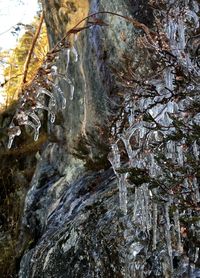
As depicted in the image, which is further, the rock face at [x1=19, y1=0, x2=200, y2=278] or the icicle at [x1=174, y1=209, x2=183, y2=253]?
the rock face at [x1=19, y1=0, x2=200, y2=278]

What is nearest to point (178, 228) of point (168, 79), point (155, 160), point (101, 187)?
point (155, 160)

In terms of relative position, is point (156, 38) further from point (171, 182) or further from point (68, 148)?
point (68, 148)

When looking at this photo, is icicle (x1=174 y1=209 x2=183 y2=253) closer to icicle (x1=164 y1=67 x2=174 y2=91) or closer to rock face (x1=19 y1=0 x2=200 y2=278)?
rock face (x1=19 y1=0 x2=200 y2=278)

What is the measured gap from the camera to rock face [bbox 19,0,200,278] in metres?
3.56

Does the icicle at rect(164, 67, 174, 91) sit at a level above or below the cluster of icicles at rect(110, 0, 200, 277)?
above

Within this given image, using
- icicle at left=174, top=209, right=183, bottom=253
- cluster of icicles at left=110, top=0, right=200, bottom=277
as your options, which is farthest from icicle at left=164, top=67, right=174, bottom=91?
icicle at left=174, top=209, right=183, bottom=253

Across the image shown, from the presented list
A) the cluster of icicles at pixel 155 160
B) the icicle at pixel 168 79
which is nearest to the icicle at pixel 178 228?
the cluster of icicles at pixel 155 160

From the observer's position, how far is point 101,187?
17.3 ft

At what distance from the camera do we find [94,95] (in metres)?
6.78

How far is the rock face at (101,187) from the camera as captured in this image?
Answer: 140 inches

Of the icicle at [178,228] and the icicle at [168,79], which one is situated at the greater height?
the icicle at [168,79]

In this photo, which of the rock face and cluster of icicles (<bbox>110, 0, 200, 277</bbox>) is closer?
cluster of icicles (<bbox>110, 0, 200, 277</bbox>)

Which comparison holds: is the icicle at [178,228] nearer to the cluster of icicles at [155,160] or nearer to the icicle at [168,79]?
the cluster of icicles at [155,160]

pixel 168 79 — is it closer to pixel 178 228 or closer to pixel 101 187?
pixel 178 228
